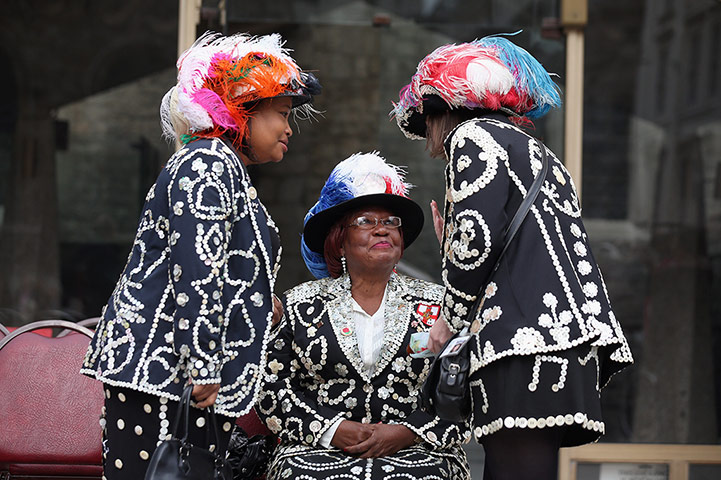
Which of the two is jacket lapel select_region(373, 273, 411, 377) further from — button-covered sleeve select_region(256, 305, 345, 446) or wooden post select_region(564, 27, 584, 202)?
wooden post select_region(564, 27, 584, 202)

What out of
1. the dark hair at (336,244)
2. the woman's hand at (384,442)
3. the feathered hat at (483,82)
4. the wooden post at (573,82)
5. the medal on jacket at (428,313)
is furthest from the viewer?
the wooden post at (573,82)

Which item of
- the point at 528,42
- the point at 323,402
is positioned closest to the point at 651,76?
the point at 528,42

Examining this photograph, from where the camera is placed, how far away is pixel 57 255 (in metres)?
6.37

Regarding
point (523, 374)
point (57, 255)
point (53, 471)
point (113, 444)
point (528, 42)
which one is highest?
point (528, 42)

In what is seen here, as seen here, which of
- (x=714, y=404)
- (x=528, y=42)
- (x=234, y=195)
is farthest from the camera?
(x=714, y=404)

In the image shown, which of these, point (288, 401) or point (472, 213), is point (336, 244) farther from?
point (472, 213)

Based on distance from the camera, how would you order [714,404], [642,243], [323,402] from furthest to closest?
[642,243], [714,404], [323,402]

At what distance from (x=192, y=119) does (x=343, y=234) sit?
101 cm

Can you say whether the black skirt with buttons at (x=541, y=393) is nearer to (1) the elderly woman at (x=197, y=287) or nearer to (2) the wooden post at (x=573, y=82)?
(1) the elderly woman at (x=197, y=287)

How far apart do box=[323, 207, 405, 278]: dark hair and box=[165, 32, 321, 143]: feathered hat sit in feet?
2.65

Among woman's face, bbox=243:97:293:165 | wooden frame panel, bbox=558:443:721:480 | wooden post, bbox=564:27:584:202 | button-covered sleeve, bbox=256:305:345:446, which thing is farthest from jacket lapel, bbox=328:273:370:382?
wooden frame panel, bbox=558:443:721:480

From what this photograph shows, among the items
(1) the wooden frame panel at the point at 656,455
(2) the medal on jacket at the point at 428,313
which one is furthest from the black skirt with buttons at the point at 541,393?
(1) the wooden frame panel at the point at 656,455

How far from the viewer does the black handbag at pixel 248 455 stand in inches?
133

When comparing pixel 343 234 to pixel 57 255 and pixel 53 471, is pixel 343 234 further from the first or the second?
pixel 57 255
